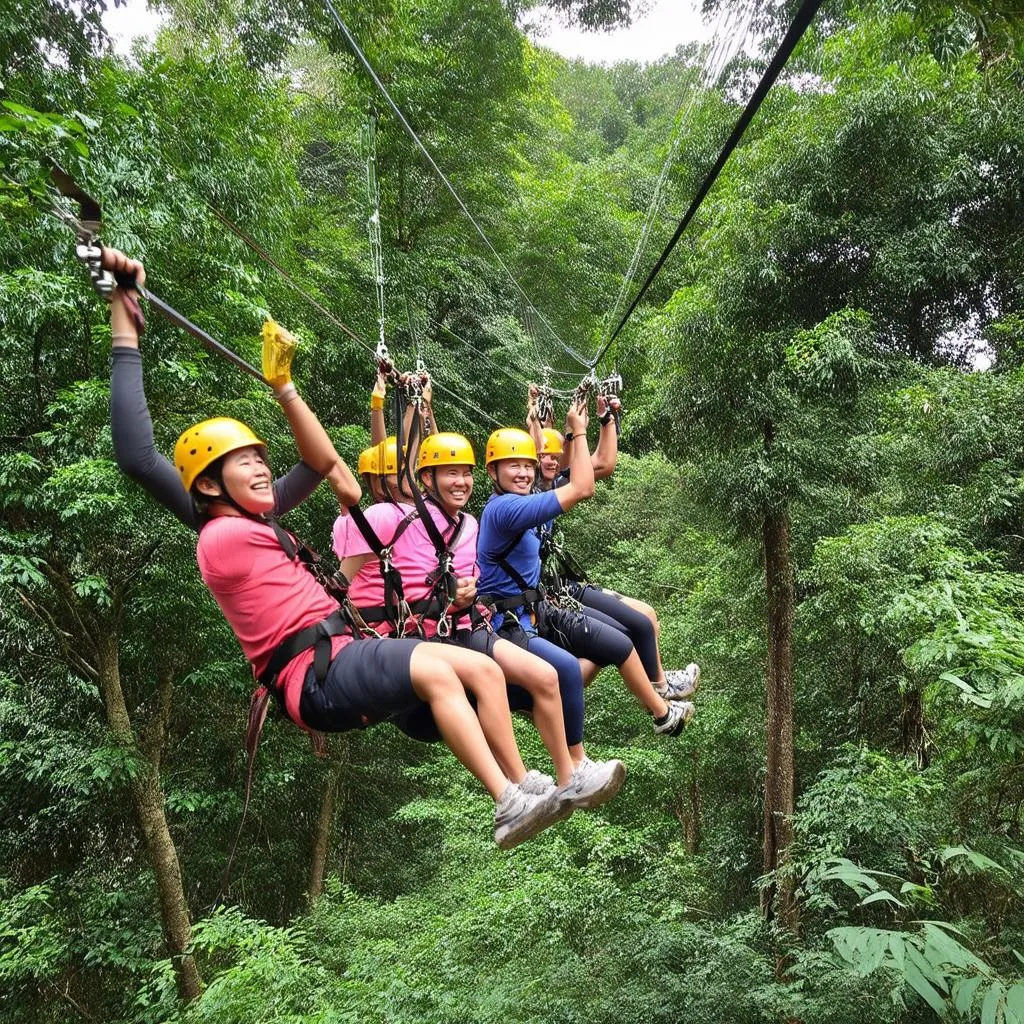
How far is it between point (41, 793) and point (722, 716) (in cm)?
774

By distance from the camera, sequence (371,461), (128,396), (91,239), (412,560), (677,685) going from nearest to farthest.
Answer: (91,239) < (128,396) < (412,560) < (371,461) < (677,685)

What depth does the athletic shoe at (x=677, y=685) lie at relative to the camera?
3.79 metres

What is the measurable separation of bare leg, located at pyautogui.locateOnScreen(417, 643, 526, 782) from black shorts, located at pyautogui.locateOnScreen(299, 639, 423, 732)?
0.35 ft

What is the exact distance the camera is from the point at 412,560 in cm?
286

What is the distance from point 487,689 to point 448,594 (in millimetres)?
483

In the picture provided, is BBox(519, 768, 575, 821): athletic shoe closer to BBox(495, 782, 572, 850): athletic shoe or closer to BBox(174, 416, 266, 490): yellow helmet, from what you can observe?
BBox(495, 782, 572, 850): athletic shoe

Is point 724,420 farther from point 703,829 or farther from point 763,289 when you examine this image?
point 703,829

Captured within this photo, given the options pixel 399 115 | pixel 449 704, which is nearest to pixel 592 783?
pixel 449 704

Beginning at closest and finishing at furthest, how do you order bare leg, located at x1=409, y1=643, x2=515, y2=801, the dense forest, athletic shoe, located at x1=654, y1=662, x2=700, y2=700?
bare leg, located at x1=409, y1=643, x2=515, y2=801 → athletic shoe, located at x1=654, y1=662, x2=700, y2=700 → the dense forest

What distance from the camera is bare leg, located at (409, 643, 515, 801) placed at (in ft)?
6.95

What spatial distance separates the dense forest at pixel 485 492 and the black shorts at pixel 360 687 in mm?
1631

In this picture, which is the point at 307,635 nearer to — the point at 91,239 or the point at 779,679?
the point at 91,239

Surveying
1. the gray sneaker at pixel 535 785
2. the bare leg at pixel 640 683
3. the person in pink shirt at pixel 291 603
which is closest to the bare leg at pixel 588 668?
the bare leg at pixel 640 683

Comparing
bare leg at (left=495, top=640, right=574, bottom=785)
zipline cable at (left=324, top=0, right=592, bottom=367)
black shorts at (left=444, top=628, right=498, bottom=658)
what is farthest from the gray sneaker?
zipline cable at (left=324, top=0, right=592, bottom=367)
